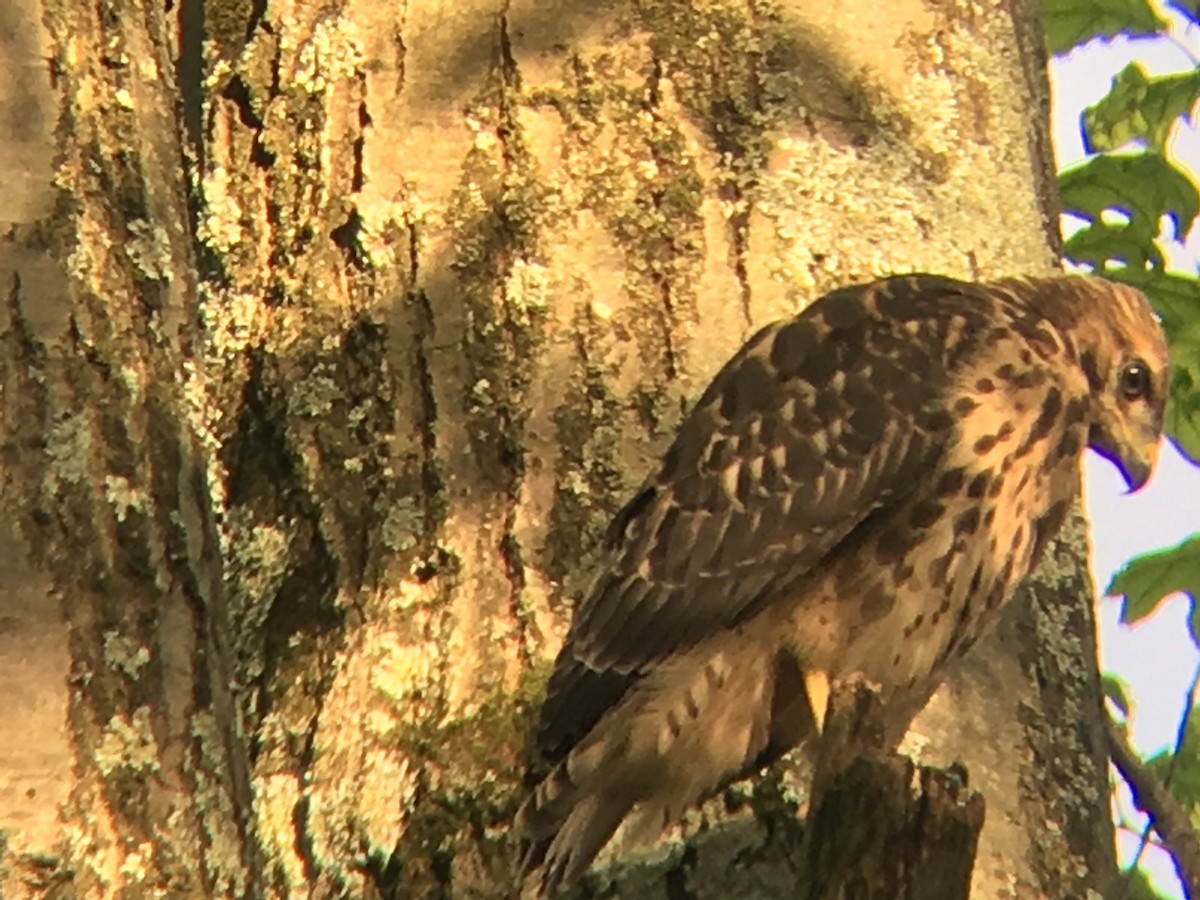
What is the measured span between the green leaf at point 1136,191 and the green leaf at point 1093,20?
0.93ft

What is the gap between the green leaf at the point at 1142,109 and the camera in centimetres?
383

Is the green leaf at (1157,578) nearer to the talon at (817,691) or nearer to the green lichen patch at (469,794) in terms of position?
the talon at (817,691)

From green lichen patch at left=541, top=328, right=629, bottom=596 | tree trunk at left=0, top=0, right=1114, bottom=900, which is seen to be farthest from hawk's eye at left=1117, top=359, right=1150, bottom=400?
green lichen patch at left=541, top=328, right=629, bottom=596

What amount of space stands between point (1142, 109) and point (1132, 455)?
99 centimetres

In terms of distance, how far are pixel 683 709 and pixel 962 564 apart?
449 mm

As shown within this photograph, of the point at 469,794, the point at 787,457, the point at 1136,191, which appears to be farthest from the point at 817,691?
the point at 1136,191

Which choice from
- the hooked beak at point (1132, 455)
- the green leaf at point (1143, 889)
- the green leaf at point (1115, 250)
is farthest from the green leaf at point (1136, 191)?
the green leaf at point (1143, 889)

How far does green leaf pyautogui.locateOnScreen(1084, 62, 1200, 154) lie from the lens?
3.83 m

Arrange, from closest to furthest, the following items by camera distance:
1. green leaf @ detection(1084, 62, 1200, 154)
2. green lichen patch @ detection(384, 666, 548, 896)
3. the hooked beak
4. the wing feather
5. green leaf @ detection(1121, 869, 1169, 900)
Answer: green lichen patch @ detection(384, 666, 548, 896) < the wing feather < the hooked beak < green leaf @ detection(1121, 869, 1169, 900) < green leaf @ detection(1084, 62, 1200, 154)

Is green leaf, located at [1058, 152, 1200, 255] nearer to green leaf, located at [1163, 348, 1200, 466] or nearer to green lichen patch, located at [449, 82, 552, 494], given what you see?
green leaf, located at [1163, 348, 1200, 466]

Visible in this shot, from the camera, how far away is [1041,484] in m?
2.88

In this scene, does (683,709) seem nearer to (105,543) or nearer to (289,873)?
(289,873)

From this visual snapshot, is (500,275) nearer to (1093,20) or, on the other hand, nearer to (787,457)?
(787,457)

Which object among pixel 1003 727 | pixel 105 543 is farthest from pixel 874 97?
pixel 105 543
